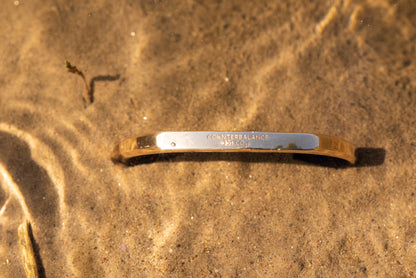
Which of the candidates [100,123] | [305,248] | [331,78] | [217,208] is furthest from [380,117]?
[100,123]

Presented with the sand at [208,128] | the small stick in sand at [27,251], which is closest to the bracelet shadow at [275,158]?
the sand at [208,128]

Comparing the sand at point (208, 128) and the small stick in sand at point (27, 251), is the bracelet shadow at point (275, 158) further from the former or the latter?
the small stick in sand at point (27, 251)

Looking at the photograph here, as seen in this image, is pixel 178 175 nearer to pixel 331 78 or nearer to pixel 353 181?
pixel 353 181

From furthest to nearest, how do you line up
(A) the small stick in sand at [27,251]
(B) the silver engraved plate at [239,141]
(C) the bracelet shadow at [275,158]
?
(C) the bracelet shadow at [275,158] → (A) the small stick in sand at [27,251] → (B) the silver engraved plate at [239,141]

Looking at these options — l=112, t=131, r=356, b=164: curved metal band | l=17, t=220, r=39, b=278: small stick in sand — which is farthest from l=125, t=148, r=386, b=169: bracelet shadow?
l=17, t=220, r=39, b=278: small stick in sand

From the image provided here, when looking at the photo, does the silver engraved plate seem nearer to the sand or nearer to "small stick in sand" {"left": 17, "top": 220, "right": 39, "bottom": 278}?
the sand

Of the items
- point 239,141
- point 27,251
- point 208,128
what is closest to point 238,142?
point 239,141
